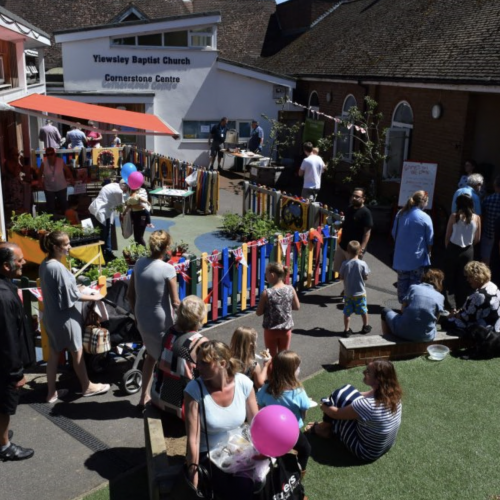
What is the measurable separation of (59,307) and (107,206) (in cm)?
477

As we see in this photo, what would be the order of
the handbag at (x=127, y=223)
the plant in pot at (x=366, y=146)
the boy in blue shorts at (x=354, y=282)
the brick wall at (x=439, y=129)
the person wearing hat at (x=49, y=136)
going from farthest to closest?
1. the person wearing hat at (x=49, y=136)
2. the plant in pot at (x=366, y=146)
3. the brick wall at (x=439, y=129)
4. the handbag at (x=127, y=223)
5. the boy in blue shorts at (x=354, y=282)

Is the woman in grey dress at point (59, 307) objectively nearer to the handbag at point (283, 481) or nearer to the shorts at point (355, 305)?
the handbag at point (283, 481)

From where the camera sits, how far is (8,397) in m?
4.99

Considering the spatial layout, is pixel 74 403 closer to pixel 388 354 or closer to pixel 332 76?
pixel 388 354

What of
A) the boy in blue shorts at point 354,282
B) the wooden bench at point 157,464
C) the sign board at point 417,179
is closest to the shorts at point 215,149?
the sign board at point 417,179

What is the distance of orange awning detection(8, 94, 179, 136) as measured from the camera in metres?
11.6

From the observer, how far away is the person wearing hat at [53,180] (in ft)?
40.0

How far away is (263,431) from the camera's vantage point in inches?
144

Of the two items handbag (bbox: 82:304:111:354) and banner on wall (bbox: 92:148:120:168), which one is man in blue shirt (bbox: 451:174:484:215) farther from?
banner on wall (bbox: 92:148:120:168)

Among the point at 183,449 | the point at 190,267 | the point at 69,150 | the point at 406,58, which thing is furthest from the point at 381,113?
the point at 183,449

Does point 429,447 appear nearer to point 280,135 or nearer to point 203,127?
point 280,135

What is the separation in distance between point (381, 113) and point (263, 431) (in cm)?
1334

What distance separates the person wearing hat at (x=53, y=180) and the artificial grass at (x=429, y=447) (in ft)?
24.9

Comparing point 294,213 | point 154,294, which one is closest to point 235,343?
point 154,294
